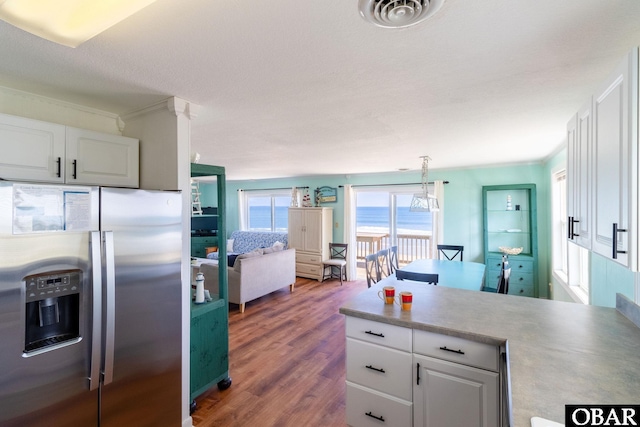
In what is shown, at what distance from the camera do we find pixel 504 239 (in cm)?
471

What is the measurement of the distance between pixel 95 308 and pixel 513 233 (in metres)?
5.29

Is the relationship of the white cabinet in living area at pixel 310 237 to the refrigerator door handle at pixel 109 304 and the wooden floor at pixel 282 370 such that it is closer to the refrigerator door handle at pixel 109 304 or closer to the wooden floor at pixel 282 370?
the wooden floor at pixel 282 370

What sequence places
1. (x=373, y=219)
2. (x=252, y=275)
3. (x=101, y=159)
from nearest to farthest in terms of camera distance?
(x=101, y=159)
(x=252, y=275)
(x=373, y=219)

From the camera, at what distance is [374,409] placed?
1.74 m

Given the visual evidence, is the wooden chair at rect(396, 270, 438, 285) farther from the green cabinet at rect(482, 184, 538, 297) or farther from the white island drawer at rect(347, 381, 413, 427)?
the green cabinet at rect(482, 184, 538, 297)

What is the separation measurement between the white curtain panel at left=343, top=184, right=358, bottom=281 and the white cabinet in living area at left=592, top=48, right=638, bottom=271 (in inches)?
190

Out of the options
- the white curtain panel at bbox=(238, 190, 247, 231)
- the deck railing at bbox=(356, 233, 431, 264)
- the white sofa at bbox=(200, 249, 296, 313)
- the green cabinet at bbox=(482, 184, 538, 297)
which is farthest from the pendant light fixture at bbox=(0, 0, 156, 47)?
the white curtain panel at bbox=(238, 190, 247, 231)

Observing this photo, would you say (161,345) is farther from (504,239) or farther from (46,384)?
(504,239)

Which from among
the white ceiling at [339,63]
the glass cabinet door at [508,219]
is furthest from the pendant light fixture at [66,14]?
the glass cabinet door at [508,219]

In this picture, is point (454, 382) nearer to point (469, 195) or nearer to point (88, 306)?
point (88, 306)

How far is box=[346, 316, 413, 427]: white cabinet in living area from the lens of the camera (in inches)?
64.9

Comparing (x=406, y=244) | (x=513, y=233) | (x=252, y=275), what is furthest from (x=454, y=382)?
(x=406, y=244)

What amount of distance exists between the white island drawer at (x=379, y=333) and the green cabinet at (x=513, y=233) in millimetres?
3220

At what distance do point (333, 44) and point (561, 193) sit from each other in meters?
4.11
